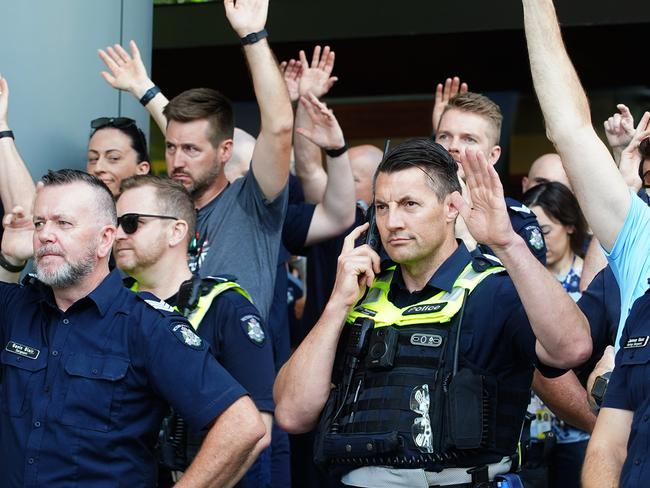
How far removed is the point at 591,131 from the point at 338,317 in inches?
40.2

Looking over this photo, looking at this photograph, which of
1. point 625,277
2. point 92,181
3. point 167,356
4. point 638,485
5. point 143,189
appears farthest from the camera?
point 143,189

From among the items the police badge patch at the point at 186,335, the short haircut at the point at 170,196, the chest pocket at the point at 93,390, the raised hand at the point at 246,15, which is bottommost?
the chest pocket at the point at 93,390

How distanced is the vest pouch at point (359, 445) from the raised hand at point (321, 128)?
211 centimetres

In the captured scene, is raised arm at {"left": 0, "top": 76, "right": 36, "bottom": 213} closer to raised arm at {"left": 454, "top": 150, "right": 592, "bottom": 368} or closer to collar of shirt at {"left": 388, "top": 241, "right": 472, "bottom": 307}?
collar of shirt at {"left": 388, "top": 241, "right": 472, "bottom": 307}

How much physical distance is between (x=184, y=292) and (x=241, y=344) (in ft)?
1.00

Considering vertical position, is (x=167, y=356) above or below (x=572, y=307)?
below

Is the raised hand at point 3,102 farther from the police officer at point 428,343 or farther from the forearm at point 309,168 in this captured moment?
the police officer at point 428,343

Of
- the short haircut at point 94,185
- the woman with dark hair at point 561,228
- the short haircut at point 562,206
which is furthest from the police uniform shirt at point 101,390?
→ the short haircut at point 562,206

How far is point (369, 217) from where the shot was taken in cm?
426

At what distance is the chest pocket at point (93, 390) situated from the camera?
3.83 metres

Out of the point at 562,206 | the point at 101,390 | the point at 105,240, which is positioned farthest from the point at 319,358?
the point at 562,206

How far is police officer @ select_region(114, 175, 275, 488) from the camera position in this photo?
4395 mm

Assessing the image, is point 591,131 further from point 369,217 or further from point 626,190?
point 369,217

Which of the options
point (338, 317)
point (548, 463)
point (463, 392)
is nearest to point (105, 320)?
point (338, 317)
